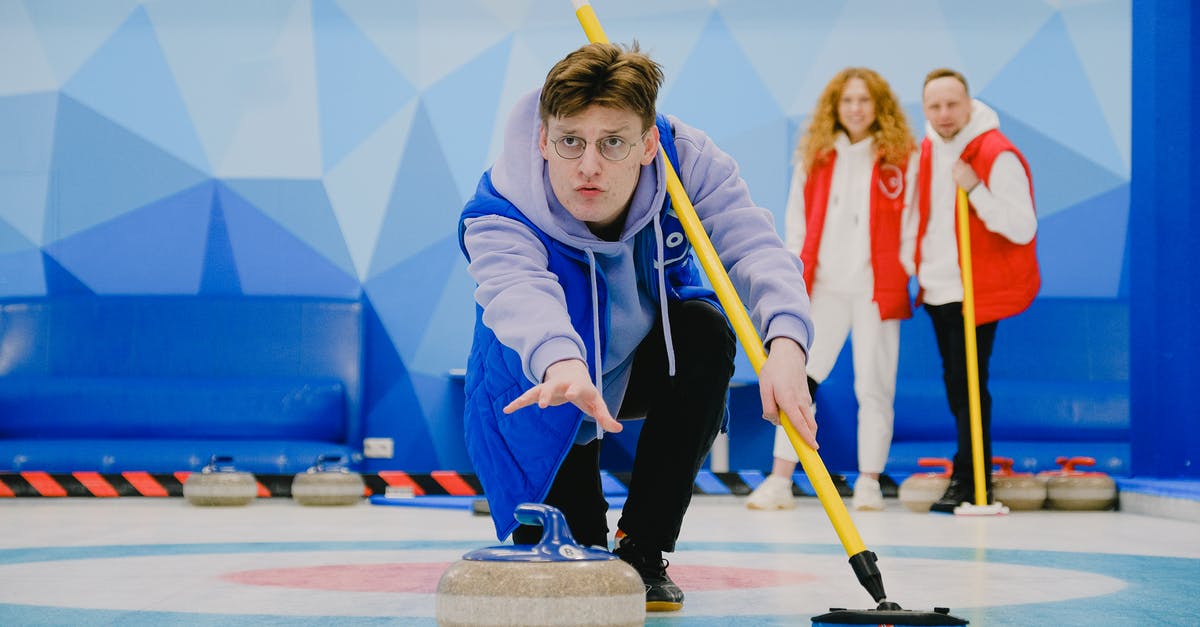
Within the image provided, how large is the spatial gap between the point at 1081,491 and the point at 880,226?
3.75 feet

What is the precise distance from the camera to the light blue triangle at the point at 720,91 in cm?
636

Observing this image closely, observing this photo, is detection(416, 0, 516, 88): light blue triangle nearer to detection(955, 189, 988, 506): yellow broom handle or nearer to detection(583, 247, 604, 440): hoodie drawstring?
detection(955, 189, 988, 506): yellow broom handle

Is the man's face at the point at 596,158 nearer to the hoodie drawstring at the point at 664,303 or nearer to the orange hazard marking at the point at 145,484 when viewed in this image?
the hoodie drawstring at the point at 664,303

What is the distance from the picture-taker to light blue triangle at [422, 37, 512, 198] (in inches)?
249

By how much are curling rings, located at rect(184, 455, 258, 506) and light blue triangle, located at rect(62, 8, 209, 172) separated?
1989mm

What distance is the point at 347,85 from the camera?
633 centimetres

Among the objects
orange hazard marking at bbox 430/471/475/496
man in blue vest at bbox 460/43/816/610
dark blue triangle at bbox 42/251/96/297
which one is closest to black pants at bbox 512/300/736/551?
man in blue vest at bbox 460/43/816/610

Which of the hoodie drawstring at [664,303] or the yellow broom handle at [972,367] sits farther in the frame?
the yellow broom handle at [972,367]

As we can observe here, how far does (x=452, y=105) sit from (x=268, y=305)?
1255mm

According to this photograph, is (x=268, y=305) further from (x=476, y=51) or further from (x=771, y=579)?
(x=771, y=579)

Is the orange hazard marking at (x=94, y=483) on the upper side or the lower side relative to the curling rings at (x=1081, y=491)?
lower

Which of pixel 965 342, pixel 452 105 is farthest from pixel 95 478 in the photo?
pixel 965 342

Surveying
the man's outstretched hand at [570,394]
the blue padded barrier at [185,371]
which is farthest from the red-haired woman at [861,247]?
the man's outstretched hand at [570,394]

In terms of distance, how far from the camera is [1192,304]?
4488 millimetres
